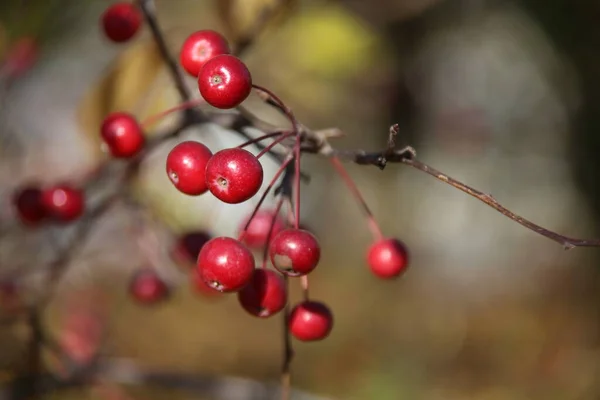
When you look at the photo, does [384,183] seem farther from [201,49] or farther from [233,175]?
[233,175]

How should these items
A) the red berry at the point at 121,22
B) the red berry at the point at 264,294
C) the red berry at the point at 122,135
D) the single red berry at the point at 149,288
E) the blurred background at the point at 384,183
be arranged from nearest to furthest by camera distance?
the red berry at the point at 264,294, the red berry at the point at 122,135, the red berry at the point at 121,22, the single red berry at the point at 149,288, the blurred background at the point at 384,183

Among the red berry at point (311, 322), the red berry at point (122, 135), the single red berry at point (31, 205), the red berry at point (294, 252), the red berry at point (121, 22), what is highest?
the red berry at point (121, 22)

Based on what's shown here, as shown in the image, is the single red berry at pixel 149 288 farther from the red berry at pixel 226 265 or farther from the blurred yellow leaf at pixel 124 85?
the red berry at pixel 226 265

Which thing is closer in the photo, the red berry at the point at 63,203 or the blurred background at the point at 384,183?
the red berry at the point at 63,203

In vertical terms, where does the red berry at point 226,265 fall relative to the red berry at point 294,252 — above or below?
below

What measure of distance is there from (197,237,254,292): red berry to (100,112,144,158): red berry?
28 centimetres

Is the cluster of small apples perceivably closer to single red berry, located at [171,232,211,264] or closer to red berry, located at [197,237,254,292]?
red berry, located at [197,237,254,292]

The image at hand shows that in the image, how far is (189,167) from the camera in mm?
812

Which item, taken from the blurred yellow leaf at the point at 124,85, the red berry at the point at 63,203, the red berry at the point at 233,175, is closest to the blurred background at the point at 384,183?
the blurred yellow leaf at the point at 124,85

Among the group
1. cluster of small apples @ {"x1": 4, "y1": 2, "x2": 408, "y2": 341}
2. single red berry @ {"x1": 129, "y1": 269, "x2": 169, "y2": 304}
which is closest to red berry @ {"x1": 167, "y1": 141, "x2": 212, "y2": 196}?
cluster of small apples @ {"x1": 4, "y1": 2, "x2": 408, "y2": 341}

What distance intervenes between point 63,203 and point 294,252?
2.31 feet

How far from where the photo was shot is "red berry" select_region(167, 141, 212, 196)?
0.81 metres

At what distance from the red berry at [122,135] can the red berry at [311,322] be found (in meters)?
0.36

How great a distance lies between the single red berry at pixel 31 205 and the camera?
126 cm
